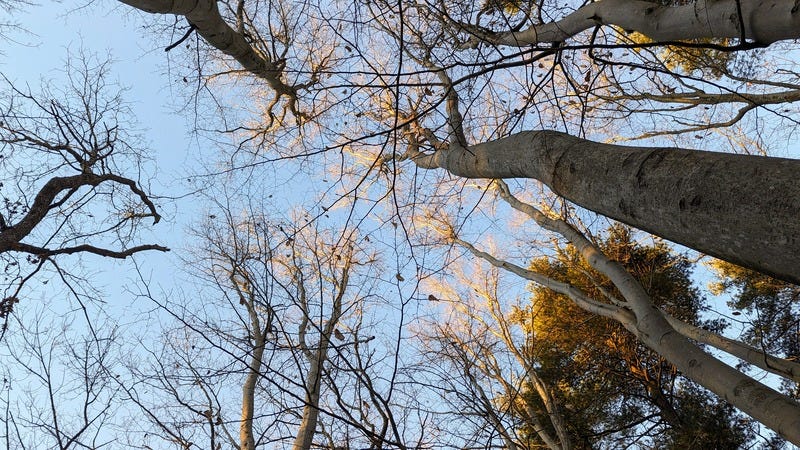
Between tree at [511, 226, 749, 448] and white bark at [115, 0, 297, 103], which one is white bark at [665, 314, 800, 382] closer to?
tree at [511, 226, 749, 448]

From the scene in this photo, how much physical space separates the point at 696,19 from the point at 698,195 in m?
2.02

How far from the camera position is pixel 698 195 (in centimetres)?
136

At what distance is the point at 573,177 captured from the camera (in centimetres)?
A: 193

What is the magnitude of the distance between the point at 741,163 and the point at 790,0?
161cm

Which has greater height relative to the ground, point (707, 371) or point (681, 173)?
point (707, 371)

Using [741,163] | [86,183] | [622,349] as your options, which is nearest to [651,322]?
[741,163]

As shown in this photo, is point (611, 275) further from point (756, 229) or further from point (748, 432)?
point (748, 432)

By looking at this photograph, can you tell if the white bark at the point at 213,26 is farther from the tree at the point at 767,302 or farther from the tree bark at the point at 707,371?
the tree at the point at 767,302

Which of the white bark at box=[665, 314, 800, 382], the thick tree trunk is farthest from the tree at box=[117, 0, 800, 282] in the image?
the white bark at box=[665, 314, 800, 382]

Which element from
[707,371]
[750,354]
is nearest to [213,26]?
[707,371]

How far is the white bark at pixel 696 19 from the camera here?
7.86 feet

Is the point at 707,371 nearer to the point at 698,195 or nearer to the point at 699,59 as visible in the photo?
the point at 698,195

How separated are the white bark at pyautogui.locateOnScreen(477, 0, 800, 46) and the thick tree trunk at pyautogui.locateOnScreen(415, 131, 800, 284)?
2.61 ft

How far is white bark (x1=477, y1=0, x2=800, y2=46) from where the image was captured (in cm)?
239
